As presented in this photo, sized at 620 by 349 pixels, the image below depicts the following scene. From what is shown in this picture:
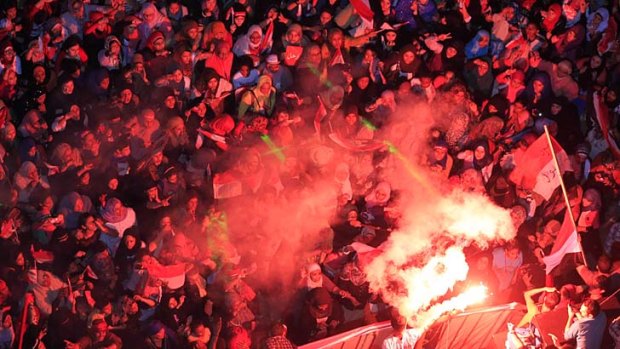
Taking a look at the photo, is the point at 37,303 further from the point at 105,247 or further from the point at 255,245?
the point at 255,245

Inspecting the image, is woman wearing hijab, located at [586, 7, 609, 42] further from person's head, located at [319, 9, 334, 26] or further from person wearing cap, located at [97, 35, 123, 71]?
person wearing cap, located at [97, 35, 123, 71]

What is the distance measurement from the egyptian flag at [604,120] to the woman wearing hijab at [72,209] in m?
5.33

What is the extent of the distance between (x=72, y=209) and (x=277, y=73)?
248cm

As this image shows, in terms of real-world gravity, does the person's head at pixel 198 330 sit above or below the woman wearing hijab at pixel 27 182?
below

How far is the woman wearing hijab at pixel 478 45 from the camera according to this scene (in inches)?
483

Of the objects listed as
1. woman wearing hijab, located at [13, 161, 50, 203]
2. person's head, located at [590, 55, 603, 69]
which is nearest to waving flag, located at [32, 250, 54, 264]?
woman wearing hijab, located at [13, 161, 50, 203]

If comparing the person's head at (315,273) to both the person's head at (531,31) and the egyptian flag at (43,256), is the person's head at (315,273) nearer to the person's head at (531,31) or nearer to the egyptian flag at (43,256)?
the egyptian flag at (43,256)

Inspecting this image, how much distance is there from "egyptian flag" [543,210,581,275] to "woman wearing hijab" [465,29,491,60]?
1935 mm

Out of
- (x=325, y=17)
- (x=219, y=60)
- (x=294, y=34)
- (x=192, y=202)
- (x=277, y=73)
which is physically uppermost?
(x=325, y=17)

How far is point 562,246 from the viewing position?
11.8m

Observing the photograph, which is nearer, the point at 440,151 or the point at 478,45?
the point at 440,151

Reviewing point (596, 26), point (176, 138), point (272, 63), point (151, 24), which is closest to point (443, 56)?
point (596, 26)

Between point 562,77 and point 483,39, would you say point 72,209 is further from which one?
point 562,77

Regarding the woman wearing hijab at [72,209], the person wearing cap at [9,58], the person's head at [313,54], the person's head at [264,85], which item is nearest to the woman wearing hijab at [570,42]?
the person's head at [313,54]
